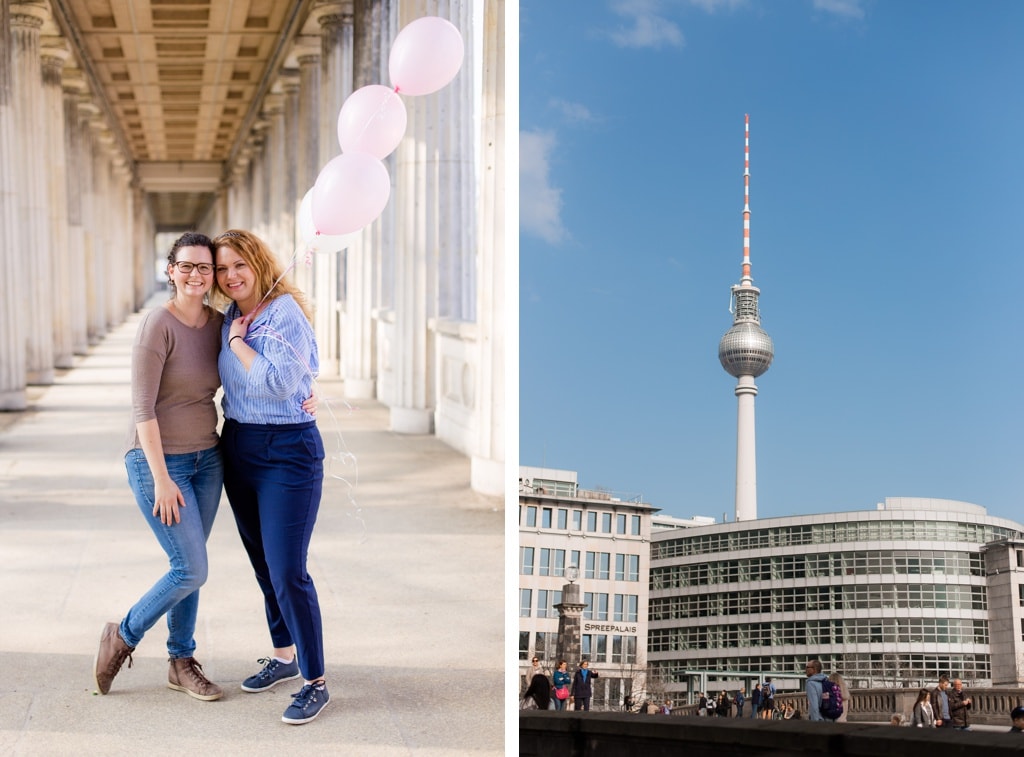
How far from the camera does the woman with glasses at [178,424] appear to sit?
5910mm

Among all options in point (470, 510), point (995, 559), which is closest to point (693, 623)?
point (995, 559)

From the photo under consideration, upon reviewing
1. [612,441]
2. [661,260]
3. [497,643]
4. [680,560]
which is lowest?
[497,643]

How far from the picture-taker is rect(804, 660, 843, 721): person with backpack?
488cm

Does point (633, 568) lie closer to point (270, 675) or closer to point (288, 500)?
point (288, 500)

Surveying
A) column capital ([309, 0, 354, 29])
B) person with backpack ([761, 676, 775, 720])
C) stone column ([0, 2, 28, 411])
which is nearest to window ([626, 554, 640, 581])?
person with backpack ([761, 676, 775, 720])

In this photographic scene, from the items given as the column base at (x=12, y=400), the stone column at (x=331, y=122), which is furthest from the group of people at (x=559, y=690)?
the stone column at (x=331, y=122)

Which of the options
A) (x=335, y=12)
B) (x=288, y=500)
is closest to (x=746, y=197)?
(x=288, y=500)

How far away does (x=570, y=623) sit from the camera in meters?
5.35

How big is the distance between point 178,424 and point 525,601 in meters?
1.92

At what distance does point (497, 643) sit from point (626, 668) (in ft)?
7.75

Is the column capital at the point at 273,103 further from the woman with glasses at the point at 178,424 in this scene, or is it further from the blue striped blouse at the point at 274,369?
the blue striped blouse at the point at 274,369

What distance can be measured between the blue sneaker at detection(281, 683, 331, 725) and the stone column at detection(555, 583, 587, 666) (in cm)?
140

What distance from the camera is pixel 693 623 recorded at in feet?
18.6

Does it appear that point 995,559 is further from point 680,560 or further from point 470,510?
point 470,510
